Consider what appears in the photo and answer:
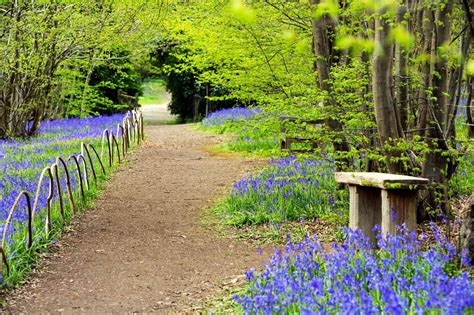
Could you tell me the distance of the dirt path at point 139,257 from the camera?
5625 millimetres

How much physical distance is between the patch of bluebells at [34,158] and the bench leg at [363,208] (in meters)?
3.69

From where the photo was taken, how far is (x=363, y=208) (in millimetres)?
6219

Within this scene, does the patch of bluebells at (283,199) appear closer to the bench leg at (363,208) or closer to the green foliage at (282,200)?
the green foliage at (282,200)

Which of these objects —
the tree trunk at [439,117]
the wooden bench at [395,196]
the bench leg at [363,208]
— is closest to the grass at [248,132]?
the bench leg at [363,208]

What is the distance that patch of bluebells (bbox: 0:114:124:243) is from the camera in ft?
27.9

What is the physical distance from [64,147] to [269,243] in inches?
325

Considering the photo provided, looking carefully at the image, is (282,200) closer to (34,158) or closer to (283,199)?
(283,199)

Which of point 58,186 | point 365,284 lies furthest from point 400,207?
point 58,186

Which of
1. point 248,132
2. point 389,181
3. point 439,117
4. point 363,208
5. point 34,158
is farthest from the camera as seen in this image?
point 34,158

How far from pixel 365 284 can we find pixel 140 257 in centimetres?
358

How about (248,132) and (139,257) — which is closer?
(139,257)

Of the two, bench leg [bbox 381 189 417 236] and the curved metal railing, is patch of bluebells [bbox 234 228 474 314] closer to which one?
bench leg [bbox 381 189 417 236]

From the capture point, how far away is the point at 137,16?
14.8 m

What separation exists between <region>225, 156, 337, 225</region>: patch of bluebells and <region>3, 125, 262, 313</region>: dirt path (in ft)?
2.02
